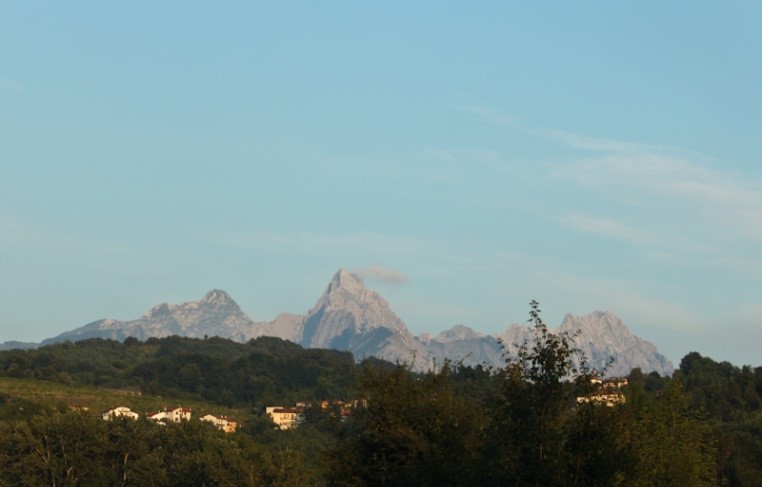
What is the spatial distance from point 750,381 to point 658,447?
117317 millimetres

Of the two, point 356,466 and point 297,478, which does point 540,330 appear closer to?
point 356,466

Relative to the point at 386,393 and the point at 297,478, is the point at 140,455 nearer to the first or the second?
the point at 297,478

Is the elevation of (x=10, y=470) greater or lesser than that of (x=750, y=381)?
lesser

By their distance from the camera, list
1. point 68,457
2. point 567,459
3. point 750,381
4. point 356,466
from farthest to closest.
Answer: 1. point 750,381
2. point 68,457
3. point 356,466
4. point 567,459

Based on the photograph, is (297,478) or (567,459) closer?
(567,459)

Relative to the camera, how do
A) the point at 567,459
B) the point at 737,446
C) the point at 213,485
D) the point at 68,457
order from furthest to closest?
the point at 68,457, the point at 213,485, the point at 737,446, the point at 567,459

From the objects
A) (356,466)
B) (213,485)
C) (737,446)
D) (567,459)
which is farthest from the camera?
(213,485)

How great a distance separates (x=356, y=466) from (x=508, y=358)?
9.94 metres

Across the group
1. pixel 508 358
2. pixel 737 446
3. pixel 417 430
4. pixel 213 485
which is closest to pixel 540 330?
pixel 508 358

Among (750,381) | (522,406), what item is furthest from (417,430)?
(750,381)

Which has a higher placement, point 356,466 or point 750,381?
point 750,381

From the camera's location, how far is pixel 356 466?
49500 millimetres

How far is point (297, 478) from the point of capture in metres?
100

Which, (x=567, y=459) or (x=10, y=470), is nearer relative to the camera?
(x=567, y=459)
